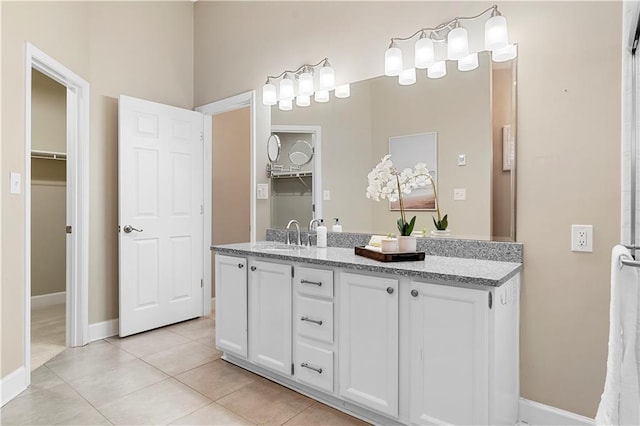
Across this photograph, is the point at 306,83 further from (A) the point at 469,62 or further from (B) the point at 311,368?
(B) the point at 311,368

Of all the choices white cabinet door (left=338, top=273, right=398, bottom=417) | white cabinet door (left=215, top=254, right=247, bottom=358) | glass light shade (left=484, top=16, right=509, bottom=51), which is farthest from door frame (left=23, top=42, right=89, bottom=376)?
glass light shade (left=484, top=16, right=509, bottom=51)

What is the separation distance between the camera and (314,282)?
6.72 feet

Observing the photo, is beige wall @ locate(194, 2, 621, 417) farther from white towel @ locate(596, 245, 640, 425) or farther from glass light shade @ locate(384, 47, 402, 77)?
white towel @ locate(596, 245, 640, 425)

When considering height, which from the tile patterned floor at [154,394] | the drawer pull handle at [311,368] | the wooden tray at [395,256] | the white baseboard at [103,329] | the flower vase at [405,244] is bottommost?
the tile patterned floor at [154,394]

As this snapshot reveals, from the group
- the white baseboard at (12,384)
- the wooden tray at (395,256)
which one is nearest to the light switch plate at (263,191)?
the wooden tray at (395,256)

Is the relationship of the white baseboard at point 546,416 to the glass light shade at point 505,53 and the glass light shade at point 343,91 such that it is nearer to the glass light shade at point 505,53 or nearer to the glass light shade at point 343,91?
the glass light shade at point 505,53

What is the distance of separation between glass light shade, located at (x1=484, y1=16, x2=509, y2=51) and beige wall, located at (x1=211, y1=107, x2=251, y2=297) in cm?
283

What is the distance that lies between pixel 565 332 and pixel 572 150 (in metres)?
0.88

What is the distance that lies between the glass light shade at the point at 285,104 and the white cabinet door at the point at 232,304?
1.28 m

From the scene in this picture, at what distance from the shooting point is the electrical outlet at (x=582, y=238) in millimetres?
1733

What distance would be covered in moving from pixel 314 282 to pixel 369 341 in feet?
1.42

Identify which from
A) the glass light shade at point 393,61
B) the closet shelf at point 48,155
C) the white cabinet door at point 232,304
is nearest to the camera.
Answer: the glass light shade at point 393,61

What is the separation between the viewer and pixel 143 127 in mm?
3301

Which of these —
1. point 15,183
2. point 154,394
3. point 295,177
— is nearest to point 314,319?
point 154,394
